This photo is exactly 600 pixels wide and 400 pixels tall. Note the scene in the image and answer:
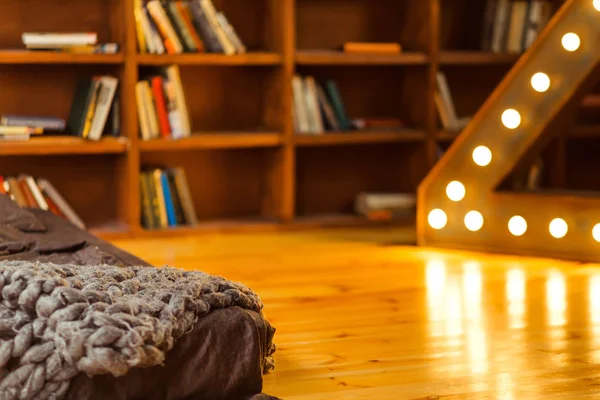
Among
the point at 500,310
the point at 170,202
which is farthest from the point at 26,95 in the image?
the point at 500,310

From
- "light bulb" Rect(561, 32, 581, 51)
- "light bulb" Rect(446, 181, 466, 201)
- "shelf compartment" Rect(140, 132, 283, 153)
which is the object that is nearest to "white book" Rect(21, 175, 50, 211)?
"shelf compartment" Rect(140, 132, 283, 153)

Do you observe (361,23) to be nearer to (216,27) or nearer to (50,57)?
(216,27)

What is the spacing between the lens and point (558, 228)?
3660mm

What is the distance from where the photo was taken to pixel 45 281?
5.82 feet

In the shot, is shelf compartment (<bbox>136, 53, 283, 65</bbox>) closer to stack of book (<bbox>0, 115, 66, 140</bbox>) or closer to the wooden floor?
stack of book (<bbox>0, 115, 66, 140</bbox>)

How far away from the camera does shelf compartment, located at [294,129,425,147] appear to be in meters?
4.29

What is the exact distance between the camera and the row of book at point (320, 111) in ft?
14.3

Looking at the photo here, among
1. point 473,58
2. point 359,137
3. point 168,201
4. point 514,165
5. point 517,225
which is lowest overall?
point 517,225

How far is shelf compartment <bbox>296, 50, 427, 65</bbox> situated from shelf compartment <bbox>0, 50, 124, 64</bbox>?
0.80m

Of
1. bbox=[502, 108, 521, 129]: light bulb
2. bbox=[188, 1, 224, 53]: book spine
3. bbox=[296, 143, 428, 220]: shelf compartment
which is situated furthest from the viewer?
bbox=[296, 143, 428, 220]: shelf compartment

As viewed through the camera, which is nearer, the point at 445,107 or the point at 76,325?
the point at 76,325

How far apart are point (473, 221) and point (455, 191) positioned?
136 millimetres

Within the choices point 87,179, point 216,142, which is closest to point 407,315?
point 216,142

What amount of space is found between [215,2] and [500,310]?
7.00 feet
